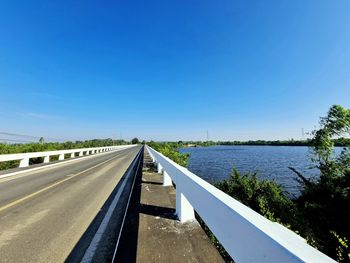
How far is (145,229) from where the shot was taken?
4.05 meters

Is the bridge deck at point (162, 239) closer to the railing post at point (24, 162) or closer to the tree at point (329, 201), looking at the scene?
the tree at point (329, 201)

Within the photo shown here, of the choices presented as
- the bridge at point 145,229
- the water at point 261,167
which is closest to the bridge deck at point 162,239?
the bridge at point 145,229

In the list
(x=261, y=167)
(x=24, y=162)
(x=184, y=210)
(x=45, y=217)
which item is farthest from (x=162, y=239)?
(x=261, y=167)

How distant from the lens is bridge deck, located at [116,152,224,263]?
309 centimetres

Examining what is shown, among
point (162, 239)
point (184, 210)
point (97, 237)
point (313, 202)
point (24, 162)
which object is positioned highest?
point (24, 162)

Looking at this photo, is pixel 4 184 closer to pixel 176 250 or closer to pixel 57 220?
pixel 57 220

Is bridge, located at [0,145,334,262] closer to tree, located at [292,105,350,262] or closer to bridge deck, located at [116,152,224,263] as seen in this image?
bridge deck, located at [116,152,224,263]

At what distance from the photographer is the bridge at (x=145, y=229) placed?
1709mm

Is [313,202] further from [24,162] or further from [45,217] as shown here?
[24,162]

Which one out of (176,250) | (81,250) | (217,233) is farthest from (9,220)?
(217,233)

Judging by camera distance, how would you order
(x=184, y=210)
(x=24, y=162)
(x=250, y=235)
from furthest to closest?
1. (x=24, y=162)
2. (x=184, y=210)
3. (x=250, y=235)

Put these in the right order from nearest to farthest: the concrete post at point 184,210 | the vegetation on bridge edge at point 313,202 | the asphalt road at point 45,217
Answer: the asphalt road at point 45,217 → the concrete post at point 184,210 → the vegetation on bridge edge at point 313,202

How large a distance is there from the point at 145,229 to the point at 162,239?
53 cm

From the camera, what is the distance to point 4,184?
10219 millimetres
